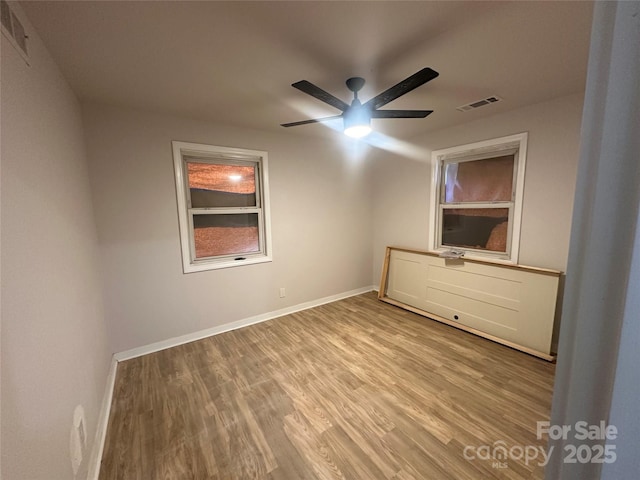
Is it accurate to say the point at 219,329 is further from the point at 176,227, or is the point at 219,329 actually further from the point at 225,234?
the point at 176,227

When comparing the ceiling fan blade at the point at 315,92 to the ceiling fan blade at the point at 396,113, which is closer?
the ceiling fan blade at the point at 315,92

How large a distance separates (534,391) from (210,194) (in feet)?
11.5

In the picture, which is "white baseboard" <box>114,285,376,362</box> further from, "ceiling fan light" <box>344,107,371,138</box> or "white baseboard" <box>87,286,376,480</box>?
"ceiling fan light" <box>344,107,371,138</box>

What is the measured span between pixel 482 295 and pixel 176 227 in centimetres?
338

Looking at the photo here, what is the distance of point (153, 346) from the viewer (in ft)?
8.93

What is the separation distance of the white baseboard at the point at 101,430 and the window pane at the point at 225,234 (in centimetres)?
134

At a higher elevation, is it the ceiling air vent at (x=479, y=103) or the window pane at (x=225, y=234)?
the ceiling air vent at (x=479, y=103)

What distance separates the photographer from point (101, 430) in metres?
1.72

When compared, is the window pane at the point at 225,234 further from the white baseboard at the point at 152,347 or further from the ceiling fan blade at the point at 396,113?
the ceiling fan blade at the point at 396,113

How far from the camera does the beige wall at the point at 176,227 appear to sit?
245 centimetres

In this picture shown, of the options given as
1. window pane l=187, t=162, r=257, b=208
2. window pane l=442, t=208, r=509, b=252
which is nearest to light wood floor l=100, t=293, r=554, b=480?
window pane l=442, t=208, r=509, b=252

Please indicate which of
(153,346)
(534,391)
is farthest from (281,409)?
(534,391)

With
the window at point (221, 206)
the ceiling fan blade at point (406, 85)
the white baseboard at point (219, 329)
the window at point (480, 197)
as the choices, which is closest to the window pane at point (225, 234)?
the window at point (221, 206)

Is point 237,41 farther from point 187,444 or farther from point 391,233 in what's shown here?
point 391,233
